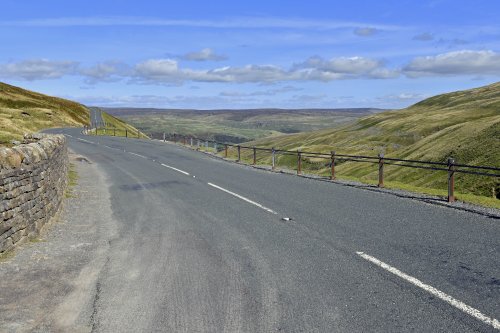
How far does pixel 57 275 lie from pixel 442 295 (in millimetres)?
5554

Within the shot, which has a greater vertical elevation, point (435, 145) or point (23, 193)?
point (23, 193)

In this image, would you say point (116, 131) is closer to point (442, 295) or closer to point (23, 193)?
point (23, 193)

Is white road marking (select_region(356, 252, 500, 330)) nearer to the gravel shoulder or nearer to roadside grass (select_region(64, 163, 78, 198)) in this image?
the gravel shoulder

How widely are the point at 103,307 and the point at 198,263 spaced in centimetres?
218

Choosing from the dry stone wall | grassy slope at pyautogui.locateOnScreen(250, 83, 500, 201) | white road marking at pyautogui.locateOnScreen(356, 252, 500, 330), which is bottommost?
grassy slope at pyautogui.locateOnScreen(250, 83, 500, 201)

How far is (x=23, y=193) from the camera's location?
951 centimetres

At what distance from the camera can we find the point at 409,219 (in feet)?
38.0

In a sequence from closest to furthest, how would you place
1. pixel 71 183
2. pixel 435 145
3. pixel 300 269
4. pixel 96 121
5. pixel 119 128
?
pixel 300 269 → pixel 71 183 → pixel 435 145 → pixel 96 121 → pixel 119 128

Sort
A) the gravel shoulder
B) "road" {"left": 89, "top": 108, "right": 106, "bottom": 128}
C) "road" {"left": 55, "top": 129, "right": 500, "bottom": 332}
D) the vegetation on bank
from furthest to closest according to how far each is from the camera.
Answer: "road" {"left": 89, "top": 108, "right": 106, "bottom": 128} → the vegetation on bank → the gravel shoulder → "road" {"left": 55, "top": 129, "right": 500, "bottom": 332}

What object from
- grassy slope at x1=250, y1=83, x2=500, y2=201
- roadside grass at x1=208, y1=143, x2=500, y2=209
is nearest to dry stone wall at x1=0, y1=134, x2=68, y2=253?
roadside grass at x1=208, y1=143, x2=500, y2=209

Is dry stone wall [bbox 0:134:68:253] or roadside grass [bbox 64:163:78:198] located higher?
→ dry stone wall [bbox 0:134:68:253]

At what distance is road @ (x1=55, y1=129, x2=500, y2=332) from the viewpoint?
18.5ft

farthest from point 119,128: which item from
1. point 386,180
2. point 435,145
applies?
point 386,180

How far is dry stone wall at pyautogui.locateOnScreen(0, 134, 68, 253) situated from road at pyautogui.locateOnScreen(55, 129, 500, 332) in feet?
5.59
